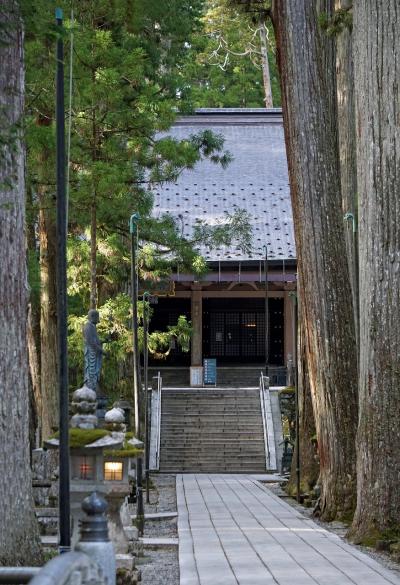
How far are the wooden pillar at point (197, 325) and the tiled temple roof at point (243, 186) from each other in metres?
1.53

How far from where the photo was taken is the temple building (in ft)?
134

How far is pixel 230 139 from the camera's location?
169ft

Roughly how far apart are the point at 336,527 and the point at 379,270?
13.8 ft

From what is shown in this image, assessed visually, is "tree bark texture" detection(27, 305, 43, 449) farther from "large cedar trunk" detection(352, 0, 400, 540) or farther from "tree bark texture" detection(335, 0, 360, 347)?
→ "large cedar trunk" detection(352, 0, 400, 540)

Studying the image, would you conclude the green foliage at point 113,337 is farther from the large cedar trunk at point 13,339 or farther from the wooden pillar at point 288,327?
the wooden pillar at point 288,327

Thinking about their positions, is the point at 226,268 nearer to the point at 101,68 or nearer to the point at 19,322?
the point at 101,68

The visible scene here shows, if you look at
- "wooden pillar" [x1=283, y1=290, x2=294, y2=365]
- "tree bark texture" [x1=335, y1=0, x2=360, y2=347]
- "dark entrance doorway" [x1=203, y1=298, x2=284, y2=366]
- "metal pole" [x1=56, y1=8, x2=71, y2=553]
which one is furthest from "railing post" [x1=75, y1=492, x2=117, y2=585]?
"dark entrance doorway" [x1=203, y1=298, x2=284, y2=366]

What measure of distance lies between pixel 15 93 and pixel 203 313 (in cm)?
3590

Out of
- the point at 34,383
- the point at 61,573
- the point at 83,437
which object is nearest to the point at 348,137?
the point at 34,383

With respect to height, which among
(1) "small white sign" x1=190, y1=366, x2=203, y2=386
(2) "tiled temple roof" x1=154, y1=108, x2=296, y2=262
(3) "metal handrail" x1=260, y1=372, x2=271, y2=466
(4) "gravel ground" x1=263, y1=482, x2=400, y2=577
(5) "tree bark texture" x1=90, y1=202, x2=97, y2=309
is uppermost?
(2) "tiled temple roof" x1=154, y1=108, x2=296, y2=262

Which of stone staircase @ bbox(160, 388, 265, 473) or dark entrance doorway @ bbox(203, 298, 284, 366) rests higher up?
dark entrance doorway @ bbox(203, 298, 284, 366)

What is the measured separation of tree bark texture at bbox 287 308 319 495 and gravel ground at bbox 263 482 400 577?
Answer: 484 mm

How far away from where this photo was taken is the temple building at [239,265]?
134ft

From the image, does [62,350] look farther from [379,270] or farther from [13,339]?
[379,270]
